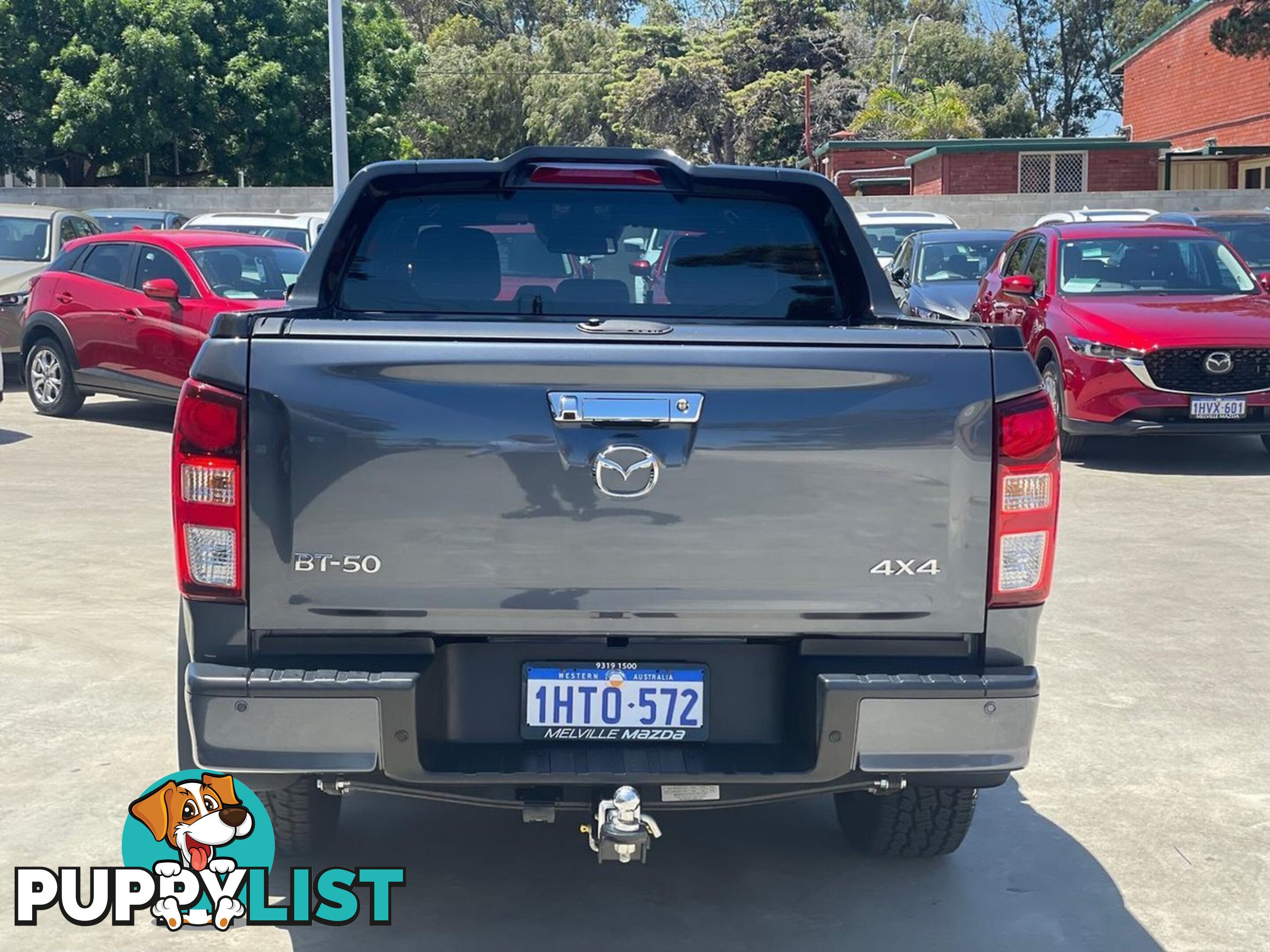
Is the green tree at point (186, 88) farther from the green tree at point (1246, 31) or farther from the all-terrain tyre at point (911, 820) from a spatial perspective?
the all-terrain tyre at point (911, 820)

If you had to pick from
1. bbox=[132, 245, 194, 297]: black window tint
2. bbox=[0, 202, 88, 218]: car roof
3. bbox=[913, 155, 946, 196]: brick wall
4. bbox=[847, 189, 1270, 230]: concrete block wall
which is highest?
bbox=[913, 155, 946, 196]: brick wall

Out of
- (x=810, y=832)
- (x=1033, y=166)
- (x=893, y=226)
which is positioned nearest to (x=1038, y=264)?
(x=810, y=832)

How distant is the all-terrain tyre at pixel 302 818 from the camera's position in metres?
4.47

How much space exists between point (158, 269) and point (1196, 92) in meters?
39.0

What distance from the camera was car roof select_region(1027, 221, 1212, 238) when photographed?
13.5 m

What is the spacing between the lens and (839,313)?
17.3 ft

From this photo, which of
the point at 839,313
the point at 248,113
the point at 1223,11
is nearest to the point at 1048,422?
the point at 839,313

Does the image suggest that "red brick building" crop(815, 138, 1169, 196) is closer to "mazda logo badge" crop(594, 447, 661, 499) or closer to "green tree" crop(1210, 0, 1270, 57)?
"green tree" crop(1210, 0, 1270, 57)

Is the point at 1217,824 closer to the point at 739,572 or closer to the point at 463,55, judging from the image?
the point at 739,572

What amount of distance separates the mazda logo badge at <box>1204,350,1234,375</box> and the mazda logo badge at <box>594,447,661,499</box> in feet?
30.0

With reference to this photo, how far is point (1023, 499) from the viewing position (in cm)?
388

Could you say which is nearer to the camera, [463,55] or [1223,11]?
[1223,11]

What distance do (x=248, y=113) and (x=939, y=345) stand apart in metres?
35.2

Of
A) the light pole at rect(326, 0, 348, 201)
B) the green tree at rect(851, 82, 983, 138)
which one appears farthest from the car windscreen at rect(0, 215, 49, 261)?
the green tree at rect(851, 82, 983, 138)
